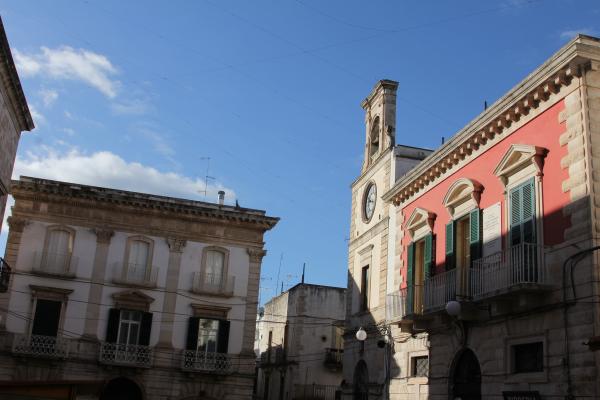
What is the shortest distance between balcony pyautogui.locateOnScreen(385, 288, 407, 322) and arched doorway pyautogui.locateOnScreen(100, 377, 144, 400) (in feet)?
46.9

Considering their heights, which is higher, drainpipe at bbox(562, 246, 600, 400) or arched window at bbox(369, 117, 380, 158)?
arched window at bbox(369, 117, 380, 158)

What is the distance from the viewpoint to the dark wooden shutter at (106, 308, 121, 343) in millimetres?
30047

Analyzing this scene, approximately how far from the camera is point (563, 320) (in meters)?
12.6

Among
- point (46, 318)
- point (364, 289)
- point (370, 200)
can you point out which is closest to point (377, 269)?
point (364, 289)

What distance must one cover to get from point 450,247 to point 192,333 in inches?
648

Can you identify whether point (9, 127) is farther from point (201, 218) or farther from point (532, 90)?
point (532, 90)

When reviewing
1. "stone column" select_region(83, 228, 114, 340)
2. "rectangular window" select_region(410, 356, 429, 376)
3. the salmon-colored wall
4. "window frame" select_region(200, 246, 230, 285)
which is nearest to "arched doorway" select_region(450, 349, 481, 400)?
"rectangular window" select_region(410, 356, 429, 376)

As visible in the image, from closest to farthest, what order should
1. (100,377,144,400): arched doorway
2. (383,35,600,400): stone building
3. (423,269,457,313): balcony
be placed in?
(383,35,600,400): stone building < (423,269,457,313): balcony < (100,377,144,400): arched doorway

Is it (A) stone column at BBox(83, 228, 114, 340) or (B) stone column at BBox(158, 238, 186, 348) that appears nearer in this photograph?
(A) stone column at BBox(83, 228, 114, 340)

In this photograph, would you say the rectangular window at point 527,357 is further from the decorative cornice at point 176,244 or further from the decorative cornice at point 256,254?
the decorative cornice at point 176,244

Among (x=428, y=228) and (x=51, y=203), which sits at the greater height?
(x=51, y=203)

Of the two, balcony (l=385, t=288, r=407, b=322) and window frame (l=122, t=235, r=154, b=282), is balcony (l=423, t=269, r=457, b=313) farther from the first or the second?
window frame (l=122, t=235, r=154, b=282)

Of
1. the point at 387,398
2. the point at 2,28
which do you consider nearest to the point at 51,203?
the point at 2,28

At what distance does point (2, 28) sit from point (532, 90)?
13066 millimetres
